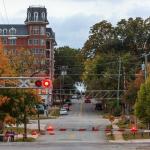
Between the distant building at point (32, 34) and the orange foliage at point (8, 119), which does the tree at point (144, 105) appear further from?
the distant building at point (32, 34)

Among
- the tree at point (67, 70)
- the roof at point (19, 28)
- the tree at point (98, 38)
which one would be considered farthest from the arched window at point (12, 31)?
the tree at point (98, 38)

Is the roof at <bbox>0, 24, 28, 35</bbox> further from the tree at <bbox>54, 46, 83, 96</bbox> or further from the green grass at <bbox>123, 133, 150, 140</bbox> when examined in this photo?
the green grass at <bbox>123, 133, 150, 140</bbox>

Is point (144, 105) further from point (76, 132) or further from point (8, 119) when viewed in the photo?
point (76, 132)

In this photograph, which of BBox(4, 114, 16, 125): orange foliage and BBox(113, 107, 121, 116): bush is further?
BBox(113, 107, 121, 116): bush

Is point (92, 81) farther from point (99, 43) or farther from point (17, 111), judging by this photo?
point (17, 111)

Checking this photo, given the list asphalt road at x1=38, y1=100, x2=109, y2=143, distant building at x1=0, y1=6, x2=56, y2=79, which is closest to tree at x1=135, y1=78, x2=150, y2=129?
asphalt road at x1=38, y1=100, x2=109, y2=143

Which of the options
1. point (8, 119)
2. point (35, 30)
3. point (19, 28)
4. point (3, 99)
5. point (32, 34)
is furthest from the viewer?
point (19, 28)

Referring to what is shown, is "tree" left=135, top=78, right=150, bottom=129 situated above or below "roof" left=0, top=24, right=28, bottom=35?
below

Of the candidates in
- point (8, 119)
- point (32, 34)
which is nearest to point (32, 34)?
point (32, 34)

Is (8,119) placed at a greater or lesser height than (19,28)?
lesser

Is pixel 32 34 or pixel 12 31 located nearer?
pixel 32 34

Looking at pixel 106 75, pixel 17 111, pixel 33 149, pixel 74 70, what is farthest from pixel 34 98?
pixel 74 70

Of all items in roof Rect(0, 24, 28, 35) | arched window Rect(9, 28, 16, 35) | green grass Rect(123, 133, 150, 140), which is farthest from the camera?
arched window Rect(9, 28, 16, 35)

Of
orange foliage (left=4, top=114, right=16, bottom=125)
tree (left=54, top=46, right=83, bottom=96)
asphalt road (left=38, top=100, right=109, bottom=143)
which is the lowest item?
asphalt road (left=38, top=100, right=109, bottom=143)
